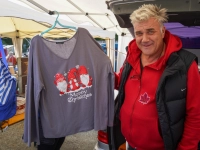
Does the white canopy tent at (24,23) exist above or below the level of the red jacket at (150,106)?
above

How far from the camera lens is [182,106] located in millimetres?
1310

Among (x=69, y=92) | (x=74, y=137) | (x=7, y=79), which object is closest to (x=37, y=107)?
(x=69, y=92)

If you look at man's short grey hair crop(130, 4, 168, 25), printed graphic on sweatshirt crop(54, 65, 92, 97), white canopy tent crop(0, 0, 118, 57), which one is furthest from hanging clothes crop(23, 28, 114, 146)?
white canopy tent crop(0, 0, 118, 57)

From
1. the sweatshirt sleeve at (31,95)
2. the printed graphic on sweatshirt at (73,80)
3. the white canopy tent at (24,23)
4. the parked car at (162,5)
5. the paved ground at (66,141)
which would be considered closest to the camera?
the parked car at (162,5)

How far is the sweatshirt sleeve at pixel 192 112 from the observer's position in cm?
126

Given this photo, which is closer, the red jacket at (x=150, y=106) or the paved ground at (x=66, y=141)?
the red jacket at (x=150, y=106)

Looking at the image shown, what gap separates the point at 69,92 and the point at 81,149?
214cm

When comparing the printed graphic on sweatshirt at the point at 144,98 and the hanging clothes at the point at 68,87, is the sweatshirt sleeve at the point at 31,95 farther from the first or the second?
the printed graphic on sweatshirt at the point at 144,98

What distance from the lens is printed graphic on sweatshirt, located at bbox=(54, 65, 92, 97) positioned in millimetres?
1505

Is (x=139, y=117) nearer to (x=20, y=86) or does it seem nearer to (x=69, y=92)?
(x=69, y=92)

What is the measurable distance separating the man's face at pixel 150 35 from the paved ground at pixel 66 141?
255cm

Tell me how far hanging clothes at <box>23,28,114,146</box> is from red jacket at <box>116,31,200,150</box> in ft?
0.67

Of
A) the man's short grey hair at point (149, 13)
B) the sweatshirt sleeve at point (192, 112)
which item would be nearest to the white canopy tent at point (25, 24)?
the man's short grey hair at point (149, 13)

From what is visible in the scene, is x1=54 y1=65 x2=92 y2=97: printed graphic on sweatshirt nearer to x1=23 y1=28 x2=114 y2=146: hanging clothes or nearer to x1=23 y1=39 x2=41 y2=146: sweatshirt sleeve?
x1=23 y1=28 x2=114 y2=146: hanging clothes
